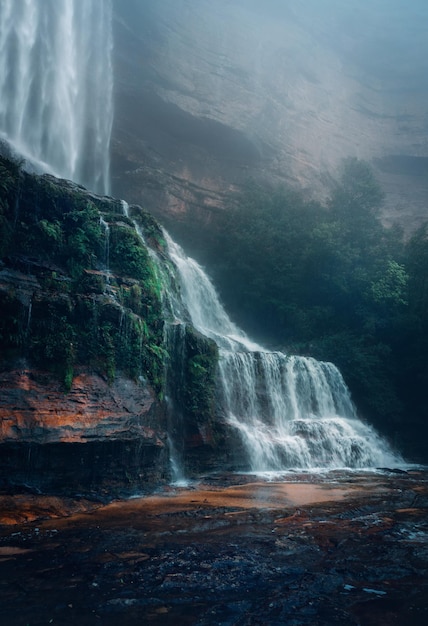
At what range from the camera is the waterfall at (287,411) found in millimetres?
14219

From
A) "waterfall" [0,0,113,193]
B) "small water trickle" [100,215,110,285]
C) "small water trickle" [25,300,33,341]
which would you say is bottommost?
"small water trickle" [25,300,33,341]

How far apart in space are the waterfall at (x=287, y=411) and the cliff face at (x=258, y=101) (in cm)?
1378

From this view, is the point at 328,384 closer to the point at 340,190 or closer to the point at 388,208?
the point at 340,190

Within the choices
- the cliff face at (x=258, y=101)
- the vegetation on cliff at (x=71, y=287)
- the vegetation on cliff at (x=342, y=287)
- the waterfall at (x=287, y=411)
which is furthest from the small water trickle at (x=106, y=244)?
the cliff face at (x=258, y=101)

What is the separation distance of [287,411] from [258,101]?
28447 millimetres

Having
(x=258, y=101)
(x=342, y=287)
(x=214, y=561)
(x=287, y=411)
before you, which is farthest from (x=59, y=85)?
(x=214, y=561)

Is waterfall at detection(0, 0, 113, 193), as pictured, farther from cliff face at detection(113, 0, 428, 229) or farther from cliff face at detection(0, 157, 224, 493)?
cliff face at detection(0, 157, 224, 493)

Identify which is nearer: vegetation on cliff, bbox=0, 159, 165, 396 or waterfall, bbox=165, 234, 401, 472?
vegetation on cliff, bbox=0, 159, 165, 396

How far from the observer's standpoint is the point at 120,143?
28.8 m

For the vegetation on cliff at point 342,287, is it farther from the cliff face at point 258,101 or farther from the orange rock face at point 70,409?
the orange rock face at point 70,409

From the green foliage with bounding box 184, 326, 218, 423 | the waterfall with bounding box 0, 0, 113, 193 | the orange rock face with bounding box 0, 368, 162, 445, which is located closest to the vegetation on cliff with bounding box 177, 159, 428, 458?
the green foliage with bounding box 184, 326, 218, 423

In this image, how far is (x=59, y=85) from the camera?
84.8ft

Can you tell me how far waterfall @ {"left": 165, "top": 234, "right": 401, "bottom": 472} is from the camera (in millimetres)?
14219

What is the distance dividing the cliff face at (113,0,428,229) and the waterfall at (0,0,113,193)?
4.06 ft
